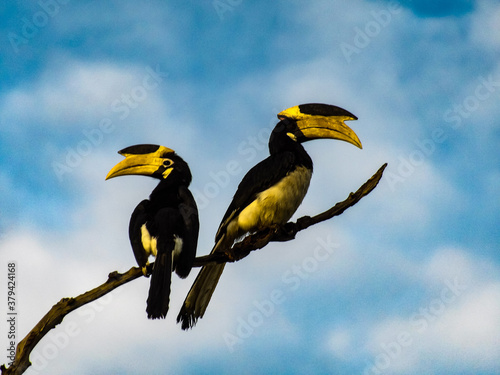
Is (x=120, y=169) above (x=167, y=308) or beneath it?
above

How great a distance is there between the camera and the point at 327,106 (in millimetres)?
7215

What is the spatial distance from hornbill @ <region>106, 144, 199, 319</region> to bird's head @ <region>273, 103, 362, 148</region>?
1352 mm

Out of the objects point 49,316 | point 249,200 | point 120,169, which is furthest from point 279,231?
point 49,316

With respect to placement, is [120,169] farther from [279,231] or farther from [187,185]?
[279,231]

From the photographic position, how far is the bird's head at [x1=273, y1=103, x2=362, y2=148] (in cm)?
700

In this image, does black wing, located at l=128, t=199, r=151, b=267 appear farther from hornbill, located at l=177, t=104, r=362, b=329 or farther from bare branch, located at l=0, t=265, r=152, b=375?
bare branch, located at l=0, t=265, r=152, b=375

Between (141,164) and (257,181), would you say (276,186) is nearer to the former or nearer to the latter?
(257,181)

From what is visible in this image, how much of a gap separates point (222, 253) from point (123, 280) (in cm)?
100

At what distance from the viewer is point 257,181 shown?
680 cm

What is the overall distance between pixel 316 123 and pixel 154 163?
5.99ft

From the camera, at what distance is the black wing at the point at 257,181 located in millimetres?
6770

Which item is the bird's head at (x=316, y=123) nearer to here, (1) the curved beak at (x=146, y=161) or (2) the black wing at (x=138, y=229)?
(1) the curved beak at (x=146, y=161)

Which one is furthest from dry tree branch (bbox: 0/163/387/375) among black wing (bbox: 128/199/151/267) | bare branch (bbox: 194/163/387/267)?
black wing (bbox: 128/199/151/267)

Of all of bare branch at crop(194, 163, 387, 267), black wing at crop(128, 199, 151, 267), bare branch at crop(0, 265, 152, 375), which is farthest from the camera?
black wing at crop(128, 199, 151, 267)
